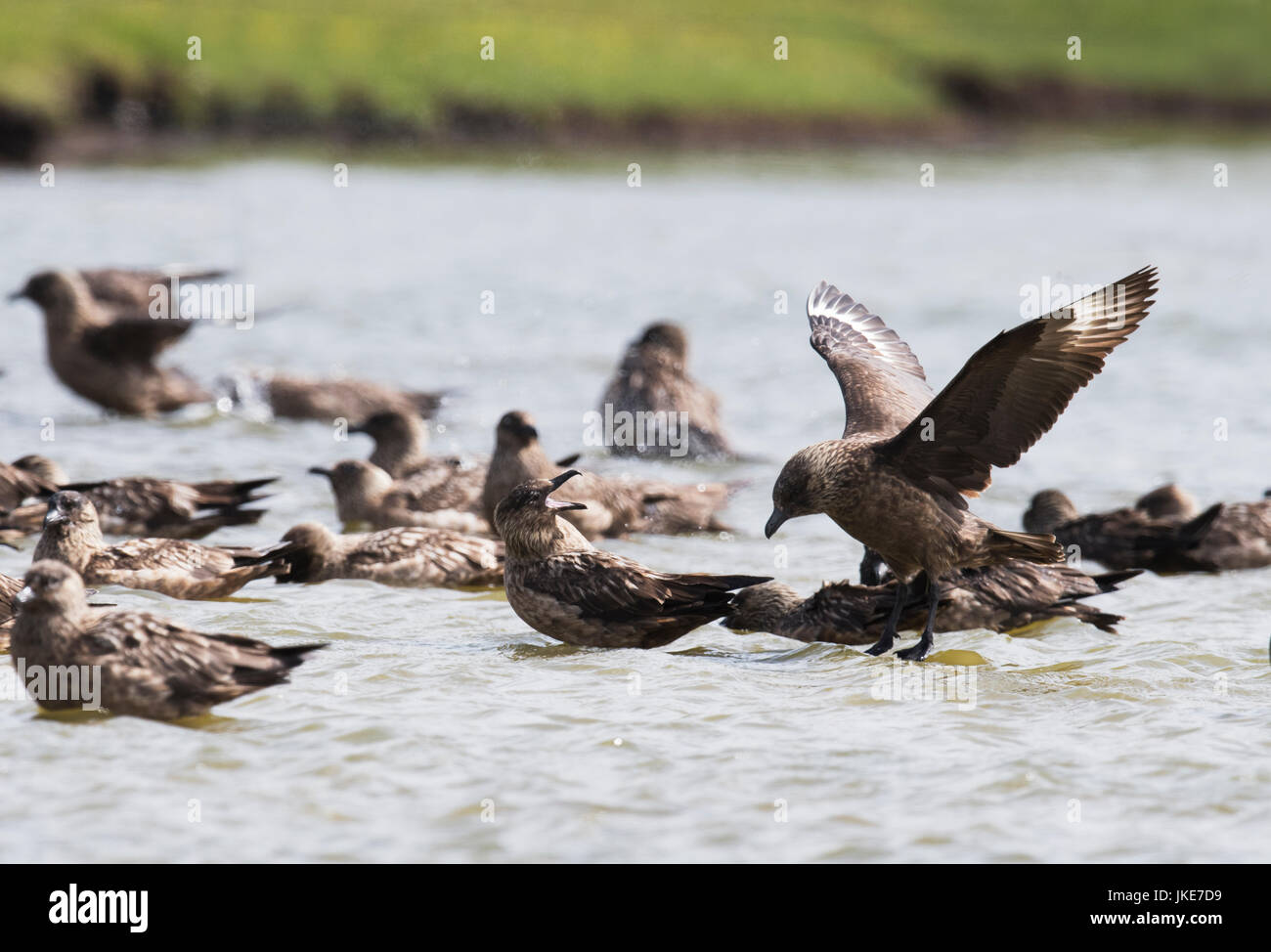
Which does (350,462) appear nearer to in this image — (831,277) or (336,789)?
(336,789)

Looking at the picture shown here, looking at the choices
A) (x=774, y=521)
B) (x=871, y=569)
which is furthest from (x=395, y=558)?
(x=871, y=569)

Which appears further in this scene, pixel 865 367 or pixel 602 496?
pixel 602 496

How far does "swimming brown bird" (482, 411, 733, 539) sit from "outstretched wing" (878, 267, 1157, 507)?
9.57 feet

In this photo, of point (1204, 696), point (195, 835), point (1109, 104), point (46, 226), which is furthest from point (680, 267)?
point (1109, 104)

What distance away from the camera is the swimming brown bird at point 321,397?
14.9 m

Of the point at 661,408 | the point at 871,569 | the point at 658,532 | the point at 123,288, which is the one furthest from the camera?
the point at 123,288

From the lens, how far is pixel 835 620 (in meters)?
8.89

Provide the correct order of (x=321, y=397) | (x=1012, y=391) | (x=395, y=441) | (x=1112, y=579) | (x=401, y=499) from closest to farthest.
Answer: (x=1012, y=391) < (x=1112, y=579) < (x=401, y=499) < (x=395, y=441) < (x=321, y=397)

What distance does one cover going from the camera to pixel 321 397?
1496 centimetres

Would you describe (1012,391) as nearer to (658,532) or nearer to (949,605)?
(949,605)

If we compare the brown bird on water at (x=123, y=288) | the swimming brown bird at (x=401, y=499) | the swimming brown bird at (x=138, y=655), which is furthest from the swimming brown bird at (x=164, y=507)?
the brown bird on water at (x=123, y=288)

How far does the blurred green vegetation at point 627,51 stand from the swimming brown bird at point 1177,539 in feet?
104

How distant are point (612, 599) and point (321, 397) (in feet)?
22.9

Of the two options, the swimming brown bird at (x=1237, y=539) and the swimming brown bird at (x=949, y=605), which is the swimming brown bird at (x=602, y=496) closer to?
the swimming brown bird at (x=949, y=605)
